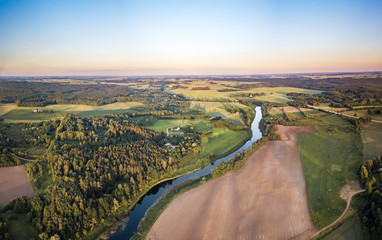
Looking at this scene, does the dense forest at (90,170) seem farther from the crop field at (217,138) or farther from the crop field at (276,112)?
the crop field at (276,112)

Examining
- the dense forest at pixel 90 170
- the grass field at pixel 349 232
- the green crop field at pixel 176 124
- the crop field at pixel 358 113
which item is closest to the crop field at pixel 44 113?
the dense forest at pixel 90 170

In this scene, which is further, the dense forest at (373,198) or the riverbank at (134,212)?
the riverbank at (134,212)

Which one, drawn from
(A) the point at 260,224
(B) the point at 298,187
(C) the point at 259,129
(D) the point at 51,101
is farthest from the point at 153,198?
(D) the point at 51,101

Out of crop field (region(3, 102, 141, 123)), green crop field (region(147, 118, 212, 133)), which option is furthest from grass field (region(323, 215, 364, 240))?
crop field (region(3, 102, 141, 123))

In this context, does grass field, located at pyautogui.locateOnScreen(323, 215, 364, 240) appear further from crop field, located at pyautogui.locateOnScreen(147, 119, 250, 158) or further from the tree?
crop field, located at pyautogui.locateOnScreen(147, 119, 250, 158)

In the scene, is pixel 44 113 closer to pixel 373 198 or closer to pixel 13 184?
pixel 13 184

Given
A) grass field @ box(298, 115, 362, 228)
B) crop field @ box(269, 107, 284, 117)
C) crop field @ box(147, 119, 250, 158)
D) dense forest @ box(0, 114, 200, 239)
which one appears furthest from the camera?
crop field @ box(269, 107, 284, 117)

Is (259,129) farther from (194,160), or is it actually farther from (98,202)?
(98,202)
